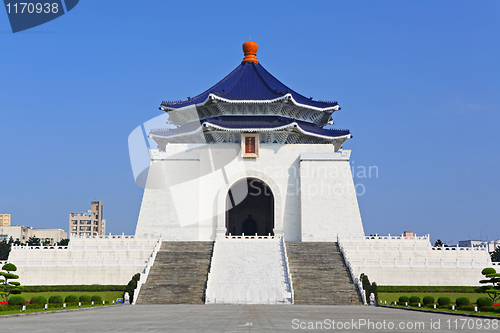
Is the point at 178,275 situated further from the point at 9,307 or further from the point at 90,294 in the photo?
the point at 9,307

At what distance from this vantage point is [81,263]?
29.9 metres

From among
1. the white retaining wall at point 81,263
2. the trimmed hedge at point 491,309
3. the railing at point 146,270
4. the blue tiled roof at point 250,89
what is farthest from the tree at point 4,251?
the trimmed hedge at point 491,309

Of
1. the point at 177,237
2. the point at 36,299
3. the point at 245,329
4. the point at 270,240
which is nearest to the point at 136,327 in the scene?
the point at 245,329

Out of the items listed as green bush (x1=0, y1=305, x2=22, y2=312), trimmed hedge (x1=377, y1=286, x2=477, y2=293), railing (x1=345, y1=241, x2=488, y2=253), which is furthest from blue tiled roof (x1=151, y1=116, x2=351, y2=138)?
green bush (x1=0, y1=305, x2=22, y2=312)

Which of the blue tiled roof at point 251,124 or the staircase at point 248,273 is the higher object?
the blue tiled roof at point 251,124

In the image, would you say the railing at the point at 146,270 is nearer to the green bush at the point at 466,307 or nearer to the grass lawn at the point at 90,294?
the grass lawn at the point at 90,294

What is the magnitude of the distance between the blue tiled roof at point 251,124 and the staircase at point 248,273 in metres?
8.96

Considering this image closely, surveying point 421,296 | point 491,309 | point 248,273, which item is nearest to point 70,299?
point 248,273

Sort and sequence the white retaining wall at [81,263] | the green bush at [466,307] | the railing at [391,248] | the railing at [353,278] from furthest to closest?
the railing at [391,248] < the white retaining wall at [81,263] < the railing at [353,278] < the green bush at [466,307]

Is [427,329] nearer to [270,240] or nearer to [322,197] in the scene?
[270,240]

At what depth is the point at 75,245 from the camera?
32.6 metres

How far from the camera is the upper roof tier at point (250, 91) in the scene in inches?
1565

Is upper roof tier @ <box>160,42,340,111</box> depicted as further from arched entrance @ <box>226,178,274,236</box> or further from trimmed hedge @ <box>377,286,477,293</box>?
trimmed hedge @ <box>377,286,477,293</box>

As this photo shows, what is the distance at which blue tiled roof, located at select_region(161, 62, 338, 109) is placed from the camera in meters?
40.1
